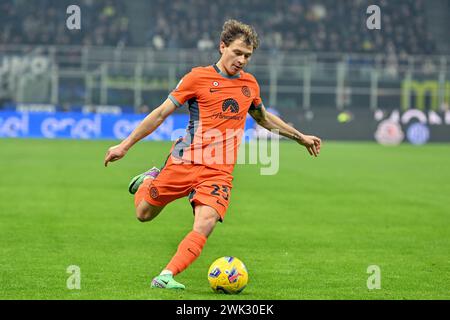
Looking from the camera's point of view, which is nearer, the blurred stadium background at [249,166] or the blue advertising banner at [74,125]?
the blurred stadium background at [249,166]

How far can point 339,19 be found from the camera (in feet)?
153

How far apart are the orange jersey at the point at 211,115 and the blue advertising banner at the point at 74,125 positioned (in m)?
28.1

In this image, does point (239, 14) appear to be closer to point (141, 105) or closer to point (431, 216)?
point (141, 105)

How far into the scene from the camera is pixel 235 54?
845 cm

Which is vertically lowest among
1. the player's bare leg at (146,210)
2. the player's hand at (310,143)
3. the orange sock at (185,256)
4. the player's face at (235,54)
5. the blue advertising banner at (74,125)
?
the blue advertising banner at (74,125)

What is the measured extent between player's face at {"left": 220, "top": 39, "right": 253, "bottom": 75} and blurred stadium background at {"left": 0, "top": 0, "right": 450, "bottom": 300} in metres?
1.92

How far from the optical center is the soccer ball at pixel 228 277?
819 cm

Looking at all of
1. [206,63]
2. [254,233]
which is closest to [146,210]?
[254,233]

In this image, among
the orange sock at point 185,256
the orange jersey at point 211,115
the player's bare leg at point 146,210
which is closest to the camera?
the orange sock at point 185,256

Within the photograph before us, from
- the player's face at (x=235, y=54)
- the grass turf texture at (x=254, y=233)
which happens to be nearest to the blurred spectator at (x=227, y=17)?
the grass turf texture at (x=254, y=233)

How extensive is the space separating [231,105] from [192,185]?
778 mm

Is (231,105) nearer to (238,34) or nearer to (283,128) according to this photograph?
(238,34)

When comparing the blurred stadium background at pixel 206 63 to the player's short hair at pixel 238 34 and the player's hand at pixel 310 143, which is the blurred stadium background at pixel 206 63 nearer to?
the player's hand at pixel 310 143
